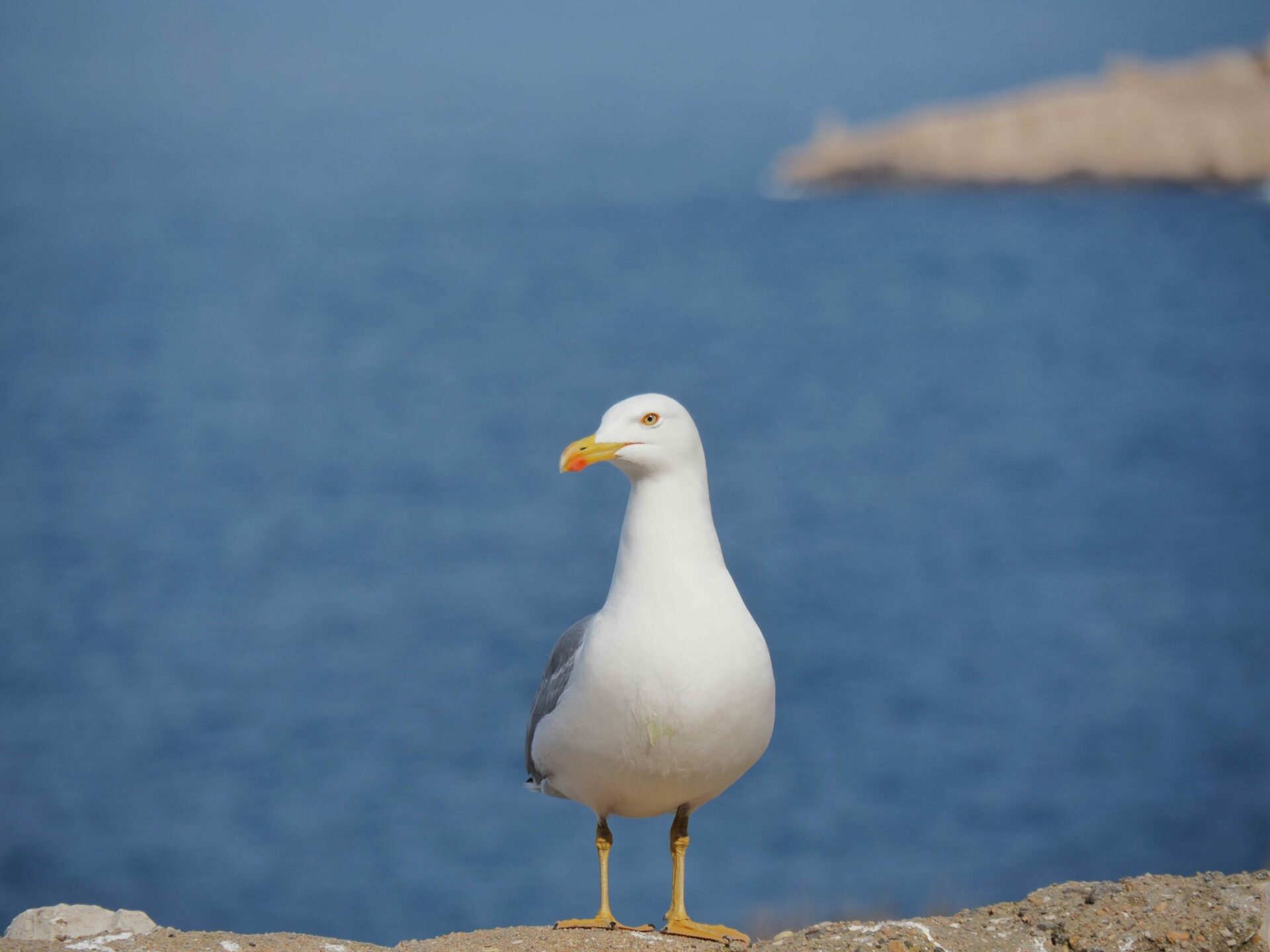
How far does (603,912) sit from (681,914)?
29 centimetres

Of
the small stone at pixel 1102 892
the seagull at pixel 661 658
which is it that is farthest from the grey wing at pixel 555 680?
the small stone at pixel 1102 892

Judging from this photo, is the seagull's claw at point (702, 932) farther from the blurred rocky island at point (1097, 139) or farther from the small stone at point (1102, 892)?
the blurred rocky island at point (1097, 139)

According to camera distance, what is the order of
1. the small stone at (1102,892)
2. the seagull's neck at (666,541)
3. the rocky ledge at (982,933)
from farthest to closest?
the small stone at (1102,892)
the seagull's neck at (666,541)
the rocky ledge at (982,933)

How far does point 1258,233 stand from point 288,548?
23.9m

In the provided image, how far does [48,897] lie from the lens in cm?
1842

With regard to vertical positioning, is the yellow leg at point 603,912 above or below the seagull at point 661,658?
below

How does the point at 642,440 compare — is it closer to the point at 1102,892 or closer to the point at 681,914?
the point at 681,914

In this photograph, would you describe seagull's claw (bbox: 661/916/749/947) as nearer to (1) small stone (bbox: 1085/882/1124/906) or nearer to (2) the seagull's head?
(1) small stone (bbox: 1085/882/1124/906)

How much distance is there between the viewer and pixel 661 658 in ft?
15.7

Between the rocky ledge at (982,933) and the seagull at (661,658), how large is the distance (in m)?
0.24

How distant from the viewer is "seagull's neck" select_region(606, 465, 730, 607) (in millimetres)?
4914

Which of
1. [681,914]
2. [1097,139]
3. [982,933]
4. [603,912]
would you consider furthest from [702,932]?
[1097,139]

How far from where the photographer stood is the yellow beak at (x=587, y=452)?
4.79 meters

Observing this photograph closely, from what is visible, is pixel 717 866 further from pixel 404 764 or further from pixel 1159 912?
Result: pixel 1159 912
